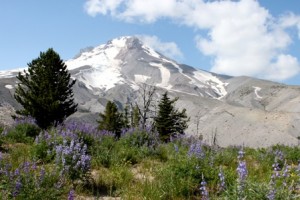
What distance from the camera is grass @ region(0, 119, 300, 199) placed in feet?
15.3

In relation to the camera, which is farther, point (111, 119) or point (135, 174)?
point (111, 119)

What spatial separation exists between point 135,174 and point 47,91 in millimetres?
24947

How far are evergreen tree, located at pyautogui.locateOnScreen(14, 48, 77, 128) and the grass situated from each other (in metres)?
19.8

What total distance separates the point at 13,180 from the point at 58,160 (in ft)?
3.75

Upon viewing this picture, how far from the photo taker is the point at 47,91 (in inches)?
1236

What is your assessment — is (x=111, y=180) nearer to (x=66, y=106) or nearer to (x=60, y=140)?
(x=60, y=140)

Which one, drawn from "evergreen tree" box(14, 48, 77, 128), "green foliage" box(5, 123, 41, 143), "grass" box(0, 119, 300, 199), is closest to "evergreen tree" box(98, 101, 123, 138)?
"evergreen tree" box(14, 48, 77, 128)

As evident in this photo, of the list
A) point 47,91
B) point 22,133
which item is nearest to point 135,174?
point 22,133

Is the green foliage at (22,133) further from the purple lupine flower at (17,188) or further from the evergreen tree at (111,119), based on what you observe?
the evergreen tree at (111,119)

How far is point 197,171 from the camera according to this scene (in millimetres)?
6492

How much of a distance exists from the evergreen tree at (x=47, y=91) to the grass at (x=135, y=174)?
64.8 ft

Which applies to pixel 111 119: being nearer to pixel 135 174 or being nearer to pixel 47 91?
pixel 47 91

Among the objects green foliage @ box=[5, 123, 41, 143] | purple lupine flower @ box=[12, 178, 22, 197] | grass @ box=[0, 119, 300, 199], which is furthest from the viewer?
green foliage @ box=[5, 123, 41, 143]

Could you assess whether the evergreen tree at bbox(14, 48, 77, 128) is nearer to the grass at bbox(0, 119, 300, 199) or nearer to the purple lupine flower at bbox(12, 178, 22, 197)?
the grass at bbox(0, 119, 300, 199)
